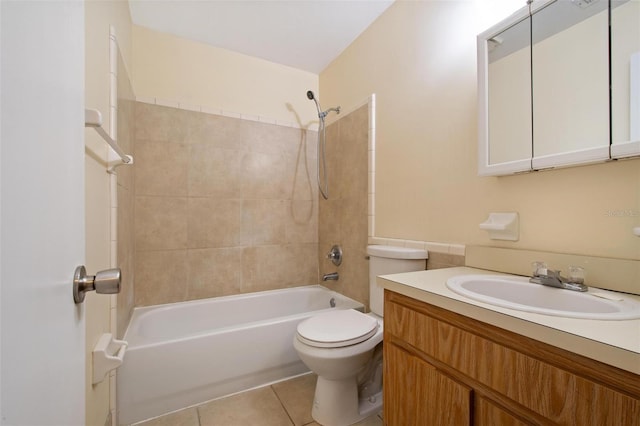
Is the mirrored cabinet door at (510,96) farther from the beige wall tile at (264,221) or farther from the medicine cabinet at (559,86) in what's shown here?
the beige wall tile at (264,221)

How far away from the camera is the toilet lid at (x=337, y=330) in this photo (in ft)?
4.18

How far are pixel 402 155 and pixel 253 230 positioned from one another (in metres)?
1.33

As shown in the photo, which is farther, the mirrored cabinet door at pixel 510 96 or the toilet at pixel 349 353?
the toilet at pixel 349 353

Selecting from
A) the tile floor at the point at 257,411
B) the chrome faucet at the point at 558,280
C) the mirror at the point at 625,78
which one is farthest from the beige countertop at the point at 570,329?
the tile floor at the point at 257,411

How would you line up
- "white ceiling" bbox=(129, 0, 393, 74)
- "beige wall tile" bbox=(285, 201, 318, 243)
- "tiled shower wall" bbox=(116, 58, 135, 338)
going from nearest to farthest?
"tiled shower wall" bbox=(116, 58, 135, 338), "white ceiling" bbox=(129, 0, 393, 74), "beige wall tile" bbox=(285, 201, 318, 243)

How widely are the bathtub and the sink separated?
1.05m

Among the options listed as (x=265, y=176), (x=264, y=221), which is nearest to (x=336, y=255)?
(x=264, y=221)

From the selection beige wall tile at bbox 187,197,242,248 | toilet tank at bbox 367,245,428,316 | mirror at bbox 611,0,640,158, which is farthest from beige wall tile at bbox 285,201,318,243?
mirror at bbox 611,0,640,158

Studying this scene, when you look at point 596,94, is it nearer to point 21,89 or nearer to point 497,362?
point 497,362

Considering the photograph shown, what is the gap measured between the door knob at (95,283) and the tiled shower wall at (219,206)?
1628 mm

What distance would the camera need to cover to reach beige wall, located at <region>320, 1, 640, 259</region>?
34.7 inches

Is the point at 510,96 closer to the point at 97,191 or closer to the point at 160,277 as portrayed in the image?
the point at 97,191

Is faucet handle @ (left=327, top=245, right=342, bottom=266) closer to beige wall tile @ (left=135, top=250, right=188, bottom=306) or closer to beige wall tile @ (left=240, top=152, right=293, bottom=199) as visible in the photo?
beige wall tile @ (left=240, top=152, right=293, bottom=199)

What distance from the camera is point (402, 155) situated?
5.44 ft
